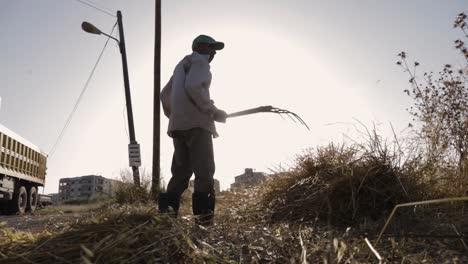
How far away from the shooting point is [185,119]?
3.57m

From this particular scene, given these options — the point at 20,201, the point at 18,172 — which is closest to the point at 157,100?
the point at 18,172

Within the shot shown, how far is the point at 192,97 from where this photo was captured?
11.4ft

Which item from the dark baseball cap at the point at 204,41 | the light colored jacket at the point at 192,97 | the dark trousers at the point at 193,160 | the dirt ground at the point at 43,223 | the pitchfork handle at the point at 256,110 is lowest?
the dirt ground at the point at 43,223

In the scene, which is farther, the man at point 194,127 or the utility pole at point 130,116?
the utility pole at point 130,116

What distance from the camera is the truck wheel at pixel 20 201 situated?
521 inches

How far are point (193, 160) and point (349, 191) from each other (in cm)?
132

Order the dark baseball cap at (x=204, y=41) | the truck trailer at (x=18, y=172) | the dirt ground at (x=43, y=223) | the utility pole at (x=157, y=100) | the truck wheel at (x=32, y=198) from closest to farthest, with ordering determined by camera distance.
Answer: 1. the dirt ground at (x=43, y=223)
2. the dark baseball cap at (x=204, y=41)
3. the utility pole at (x=157, y=100)
4. the truck trailer at (x=18, y=172)
5. the truck wheel at (x=32, y=198)

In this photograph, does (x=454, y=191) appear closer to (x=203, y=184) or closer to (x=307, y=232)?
(x=307, y=232)

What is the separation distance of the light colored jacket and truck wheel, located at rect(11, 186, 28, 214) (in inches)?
460

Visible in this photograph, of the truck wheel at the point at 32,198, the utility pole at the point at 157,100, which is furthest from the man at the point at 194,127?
the truck wheel at the point at 32,198

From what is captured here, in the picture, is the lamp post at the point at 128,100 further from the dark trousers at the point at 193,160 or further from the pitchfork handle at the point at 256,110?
the pitchfork handle at the point at 256,110

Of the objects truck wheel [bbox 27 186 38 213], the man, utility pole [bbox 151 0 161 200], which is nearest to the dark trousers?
the man

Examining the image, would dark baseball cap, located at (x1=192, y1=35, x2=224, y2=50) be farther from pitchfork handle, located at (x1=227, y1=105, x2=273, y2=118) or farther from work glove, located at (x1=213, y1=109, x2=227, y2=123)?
pitchfork handle, located at (x1=227, y1=105, x2=273, y2=118)

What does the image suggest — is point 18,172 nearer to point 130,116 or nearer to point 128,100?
point 130,116
